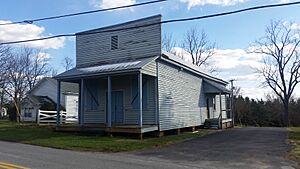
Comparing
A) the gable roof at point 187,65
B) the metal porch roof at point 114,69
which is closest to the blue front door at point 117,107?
the metal porch roof at point 114,69

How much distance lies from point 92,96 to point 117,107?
6.94ft

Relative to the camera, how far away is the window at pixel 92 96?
933 inches

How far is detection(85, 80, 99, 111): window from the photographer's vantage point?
77.8 feet

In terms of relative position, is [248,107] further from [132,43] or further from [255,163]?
[255,163]

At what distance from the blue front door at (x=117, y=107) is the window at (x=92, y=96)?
138 cm

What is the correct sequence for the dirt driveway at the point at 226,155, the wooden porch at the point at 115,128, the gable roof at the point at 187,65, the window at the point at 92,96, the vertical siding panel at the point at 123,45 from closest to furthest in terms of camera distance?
the dirt driveway at the point at 226,155 < the wooden porch at the point at 115,128 < the vertical siding panel at the point at 123,45 < the gable roof at the point at 187,65 < the window at the point at 92,96

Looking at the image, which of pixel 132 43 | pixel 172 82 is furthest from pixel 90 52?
pixel 172 82

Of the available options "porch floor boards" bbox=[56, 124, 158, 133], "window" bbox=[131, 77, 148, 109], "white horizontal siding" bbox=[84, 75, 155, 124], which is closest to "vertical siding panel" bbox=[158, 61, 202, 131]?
"white horizontal siding" bbox=[84, 75, 155, 124]

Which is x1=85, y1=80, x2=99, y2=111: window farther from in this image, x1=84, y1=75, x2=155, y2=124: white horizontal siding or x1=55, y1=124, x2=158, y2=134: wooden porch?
x1=55, y1=124, x2=158, y2=134: wooden porch

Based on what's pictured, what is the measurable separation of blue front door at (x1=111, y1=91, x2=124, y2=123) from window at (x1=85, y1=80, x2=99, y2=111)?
4.54 feet

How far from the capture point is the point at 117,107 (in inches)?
901

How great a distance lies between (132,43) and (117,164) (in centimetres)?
1297

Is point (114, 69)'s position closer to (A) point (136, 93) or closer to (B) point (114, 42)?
(A) point (136, 93)

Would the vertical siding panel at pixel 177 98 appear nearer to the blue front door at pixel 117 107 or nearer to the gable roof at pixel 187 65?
the gable roof at pixel 187 65
